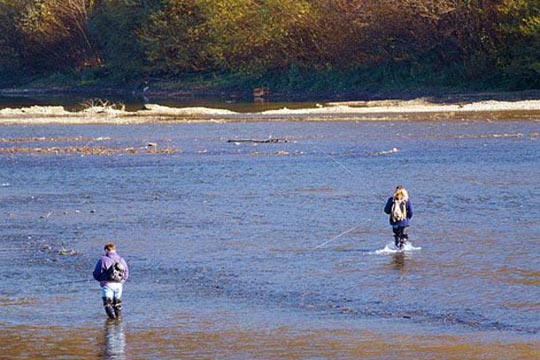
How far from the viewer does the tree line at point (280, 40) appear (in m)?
70.9

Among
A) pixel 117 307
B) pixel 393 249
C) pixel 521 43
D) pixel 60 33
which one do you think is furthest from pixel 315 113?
pixel 60 33

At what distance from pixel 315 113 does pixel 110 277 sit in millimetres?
43901

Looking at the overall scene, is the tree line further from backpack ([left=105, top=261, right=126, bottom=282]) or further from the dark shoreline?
backpack ([left=105, top=261, right=126, bottom=282])

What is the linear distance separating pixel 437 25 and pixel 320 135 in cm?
3043

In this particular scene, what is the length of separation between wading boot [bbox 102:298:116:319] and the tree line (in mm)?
51360

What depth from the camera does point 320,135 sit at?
47.0m

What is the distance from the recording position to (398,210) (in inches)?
813

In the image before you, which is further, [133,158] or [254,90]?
A: [254,90]

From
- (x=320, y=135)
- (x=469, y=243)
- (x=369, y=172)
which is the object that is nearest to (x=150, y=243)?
(x=469, y=243)

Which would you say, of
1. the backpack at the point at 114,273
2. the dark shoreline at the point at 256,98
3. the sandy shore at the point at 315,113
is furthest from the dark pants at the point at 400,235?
the dark shoreline at the point at 256,98

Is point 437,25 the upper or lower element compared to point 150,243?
upper

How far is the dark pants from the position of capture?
20.9 metres

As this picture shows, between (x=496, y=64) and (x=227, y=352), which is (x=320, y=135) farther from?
(x=227, y=352)

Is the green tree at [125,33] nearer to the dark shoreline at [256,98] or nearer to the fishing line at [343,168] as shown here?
the dark shoreline at [256,98]
